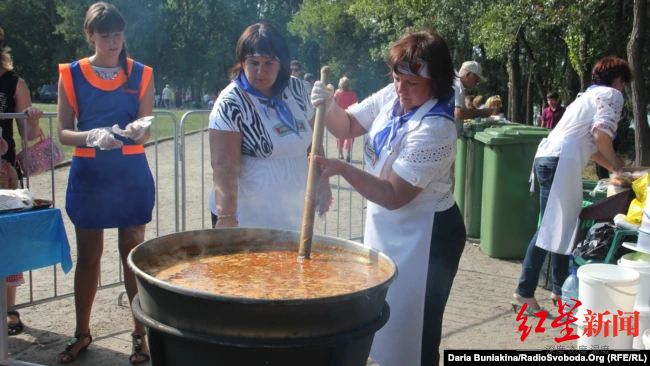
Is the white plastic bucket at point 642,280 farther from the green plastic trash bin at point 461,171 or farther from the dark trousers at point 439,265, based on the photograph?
the green plastic trash bin at point 461,171

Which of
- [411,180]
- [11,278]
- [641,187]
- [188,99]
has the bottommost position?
[11,278]

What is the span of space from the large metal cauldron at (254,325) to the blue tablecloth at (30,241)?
1.21 m

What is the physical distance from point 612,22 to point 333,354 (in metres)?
14.4

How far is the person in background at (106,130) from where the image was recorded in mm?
3426

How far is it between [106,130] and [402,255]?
1.76m

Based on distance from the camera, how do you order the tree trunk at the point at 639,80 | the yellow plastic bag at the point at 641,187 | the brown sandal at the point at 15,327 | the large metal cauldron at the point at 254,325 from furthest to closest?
→ the tree trunk at the point at 639,80 → the yellow plastic bag at the point at 641,187 → the brown sandal at the point at 15,327 → the large metal cauldron at the point at 254,325

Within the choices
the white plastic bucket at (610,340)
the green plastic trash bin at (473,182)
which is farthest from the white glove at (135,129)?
the green plastic trash bin at (473,182)

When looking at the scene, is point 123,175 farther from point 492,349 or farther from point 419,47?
point 492,349

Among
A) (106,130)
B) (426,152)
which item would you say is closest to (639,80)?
(426,152)

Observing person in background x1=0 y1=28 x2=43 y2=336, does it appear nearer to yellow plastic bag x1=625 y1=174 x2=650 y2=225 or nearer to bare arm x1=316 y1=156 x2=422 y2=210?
bare arm x1=316 y1=156 x2=422 y2=210

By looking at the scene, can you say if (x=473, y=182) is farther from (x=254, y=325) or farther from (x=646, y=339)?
(x=254, y=325)

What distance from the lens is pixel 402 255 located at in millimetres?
2850

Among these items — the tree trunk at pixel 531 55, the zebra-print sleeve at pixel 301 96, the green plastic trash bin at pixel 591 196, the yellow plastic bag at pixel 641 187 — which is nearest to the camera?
the zebra-print sleeve at pixel 301 96

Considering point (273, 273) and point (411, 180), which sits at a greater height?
point (411, 180)
